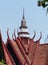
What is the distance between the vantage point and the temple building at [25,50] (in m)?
29.6

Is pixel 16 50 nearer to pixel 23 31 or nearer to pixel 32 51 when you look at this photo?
pixel 32 51

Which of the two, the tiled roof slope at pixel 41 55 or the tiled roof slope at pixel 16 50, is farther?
the tiled roof slope at pixel 41 55

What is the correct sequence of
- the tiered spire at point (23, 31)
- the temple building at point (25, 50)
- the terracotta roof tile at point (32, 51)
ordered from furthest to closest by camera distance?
the tiered spire at point (23, 31)
the terracotta roof tile at point (32, 51)
the temple building at point (25, 50)

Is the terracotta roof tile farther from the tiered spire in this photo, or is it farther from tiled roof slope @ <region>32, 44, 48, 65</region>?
the tiered spire

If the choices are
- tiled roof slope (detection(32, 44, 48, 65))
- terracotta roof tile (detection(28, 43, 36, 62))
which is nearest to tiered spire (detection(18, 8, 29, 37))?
terracotta roof tile (detection(28, 43, 36, 62))

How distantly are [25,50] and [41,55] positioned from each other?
1552 millimetres

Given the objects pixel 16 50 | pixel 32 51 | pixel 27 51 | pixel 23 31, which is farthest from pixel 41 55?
pixel 23 31

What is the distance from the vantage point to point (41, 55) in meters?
30.7

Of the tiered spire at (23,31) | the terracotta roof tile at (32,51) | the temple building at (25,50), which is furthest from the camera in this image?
the tiered spire at (23,31)

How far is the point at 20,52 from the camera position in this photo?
31.0 m

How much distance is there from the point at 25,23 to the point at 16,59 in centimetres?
435

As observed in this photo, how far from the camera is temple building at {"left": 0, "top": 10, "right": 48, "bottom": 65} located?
2964cm

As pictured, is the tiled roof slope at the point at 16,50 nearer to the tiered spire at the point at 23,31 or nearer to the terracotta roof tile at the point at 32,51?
the terracotta roof tile at the point at 32,51

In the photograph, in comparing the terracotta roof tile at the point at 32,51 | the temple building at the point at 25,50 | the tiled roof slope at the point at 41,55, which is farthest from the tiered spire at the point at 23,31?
the tiled roof slope at the point at 41,55
